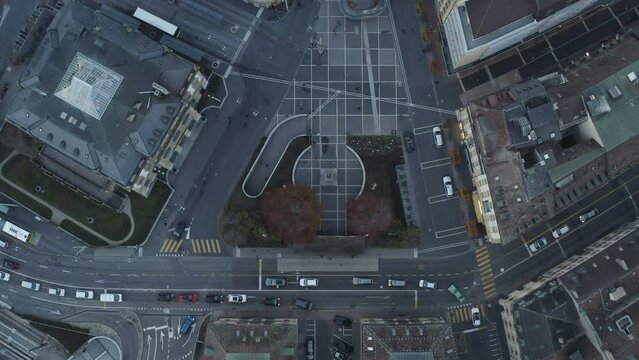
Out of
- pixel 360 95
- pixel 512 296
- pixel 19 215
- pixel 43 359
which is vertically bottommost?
pixel 43 359

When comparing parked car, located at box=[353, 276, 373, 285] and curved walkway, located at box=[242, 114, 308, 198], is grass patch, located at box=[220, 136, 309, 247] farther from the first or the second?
parked car, located at box=[353, 276, 373, 285]

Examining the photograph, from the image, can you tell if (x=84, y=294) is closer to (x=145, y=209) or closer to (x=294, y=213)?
(x=145, y=209)

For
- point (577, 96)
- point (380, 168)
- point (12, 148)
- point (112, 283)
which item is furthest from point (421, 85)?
point (12, 148)

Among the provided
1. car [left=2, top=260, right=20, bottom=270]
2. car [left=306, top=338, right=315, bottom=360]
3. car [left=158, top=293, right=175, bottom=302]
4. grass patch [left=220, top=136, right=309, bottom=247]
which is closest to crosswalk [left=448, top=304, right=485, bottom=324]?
car [left=306, top=338, right=315, bottom=360]

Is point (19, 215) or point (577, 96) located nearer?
point (577, 96)

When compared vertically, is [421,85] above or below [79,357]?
above

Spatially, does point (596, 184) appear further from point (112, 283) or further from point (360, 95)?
point (112, 283)
